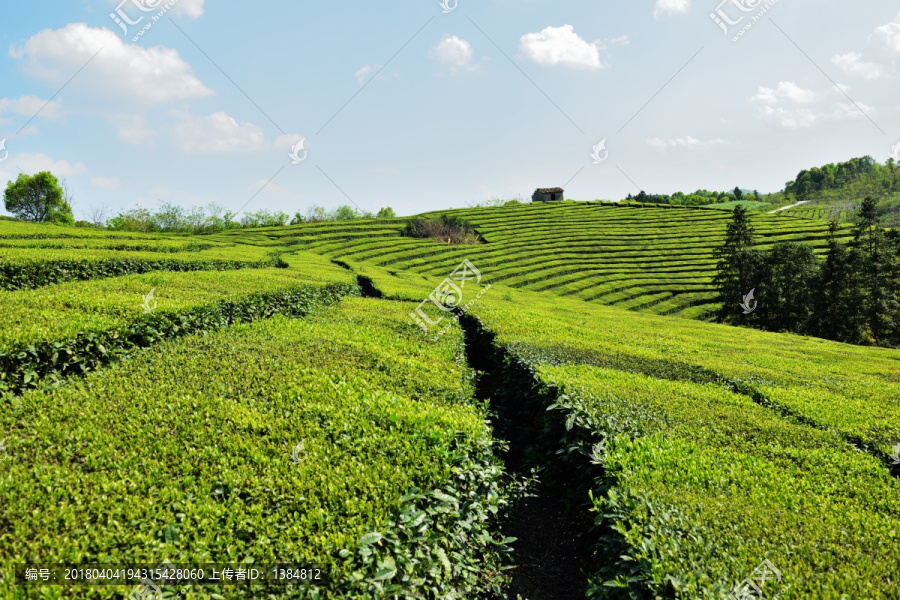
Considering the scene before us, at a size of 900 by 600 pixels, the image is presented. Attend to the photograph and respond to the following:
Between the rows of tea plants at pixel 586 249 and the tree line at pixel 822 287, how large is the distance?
404 centimetres

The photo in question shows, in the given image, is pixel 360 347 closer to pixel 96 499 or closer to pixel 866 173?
pixel 96 499

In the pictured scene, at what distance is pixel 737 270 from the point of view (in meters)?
44.2

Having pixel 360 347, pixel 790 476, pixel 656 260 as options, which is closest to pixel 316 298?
pixel 360 347

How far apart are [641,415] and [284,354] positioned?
20.4ft

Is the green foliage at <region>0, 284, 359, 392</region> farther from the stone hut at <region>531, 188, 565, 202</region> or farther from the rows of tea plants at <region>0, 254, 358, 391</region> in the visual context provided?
the stone hut at <region>531, 188, 565, 202</region>

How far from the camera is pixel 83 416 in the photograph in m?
5.54

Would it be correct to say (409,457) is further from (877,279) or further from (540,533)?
(877,279)

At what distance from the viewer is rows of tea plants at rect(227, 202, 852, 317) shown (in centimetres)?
4659

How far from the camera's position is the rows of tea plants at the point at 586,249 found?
46594mm

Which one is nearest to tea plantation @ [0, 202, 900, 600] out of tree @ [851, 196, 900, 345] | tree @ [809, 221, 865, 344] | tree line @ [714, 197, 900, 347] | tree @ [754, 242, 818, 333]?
tree @ [809, 221, 865, 344]
